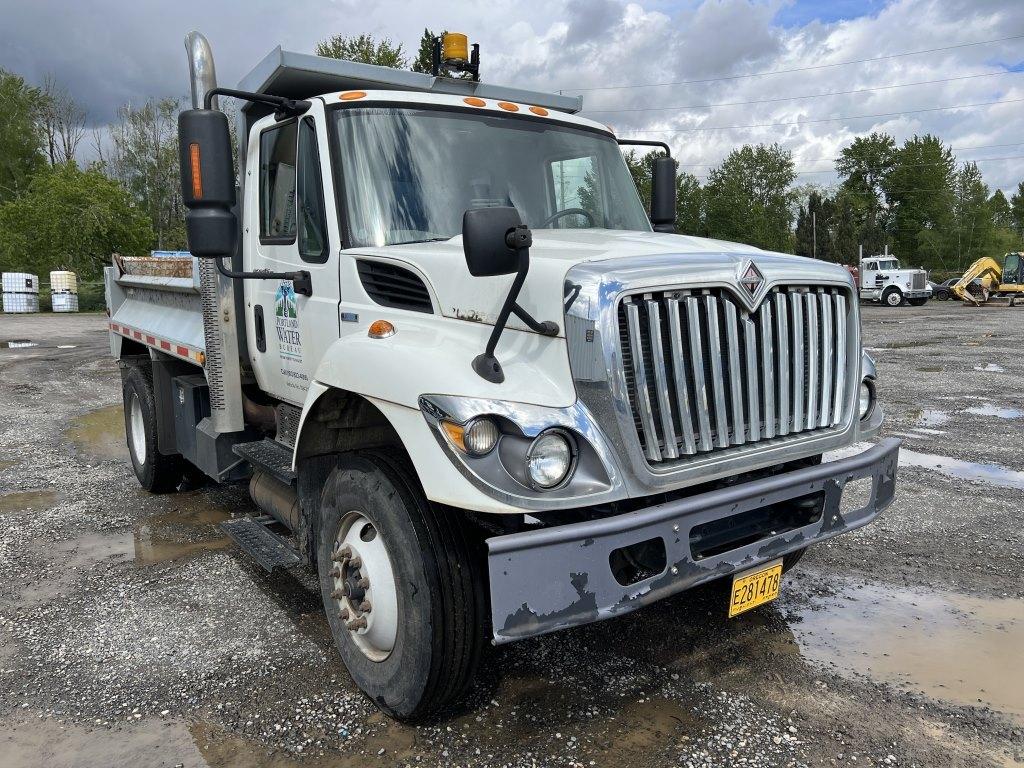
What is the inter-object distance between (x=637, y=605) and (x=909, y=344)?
17.7m

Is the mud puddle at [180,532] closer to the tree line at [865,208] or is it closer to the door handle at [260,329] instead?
the door handle at [260,329]

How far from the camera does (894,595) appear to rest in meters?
4.27

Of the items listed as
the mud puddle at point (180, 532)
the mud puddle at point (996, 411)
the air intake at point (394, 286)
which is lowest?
the mud puddle at point (996, 411)

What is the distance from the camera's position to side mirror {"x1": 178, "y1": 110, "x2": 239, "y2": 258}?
10.6 feet

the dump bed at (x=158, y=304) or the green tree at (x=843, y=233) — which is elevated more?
the green tree at (x=843, y=233)

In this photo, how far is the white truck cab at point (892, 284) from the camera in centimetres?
3756

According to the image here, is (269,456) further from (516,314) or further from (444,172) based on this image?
(516,314)

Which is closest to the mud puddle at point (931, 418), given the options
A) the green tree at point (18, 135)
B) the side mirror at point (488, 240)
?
the side mirror at point (488, 240)

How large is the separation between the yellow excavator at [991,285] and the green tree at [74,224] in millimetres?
38440

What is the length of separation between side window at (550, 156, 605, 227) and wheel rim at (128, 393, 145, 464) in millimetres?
4030

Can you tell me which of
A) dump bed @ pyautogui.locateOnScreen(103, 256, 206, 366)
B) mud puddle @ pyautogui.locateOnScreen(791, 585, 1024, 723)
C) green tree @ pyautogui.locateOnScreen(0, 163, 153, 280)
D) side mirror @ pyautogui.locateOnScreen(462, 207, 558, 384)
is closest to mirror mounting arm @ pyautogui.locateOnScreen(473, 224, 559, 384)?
side mirror @ pyautogui.locateOnScreen(462, 207, 558, 384)

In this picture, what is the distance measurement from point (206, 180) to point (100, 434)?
6523 millimetres

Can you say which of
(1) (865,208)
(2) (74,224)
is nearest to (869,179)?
(1) (865,208)

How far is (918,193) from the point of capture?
78.8 m
